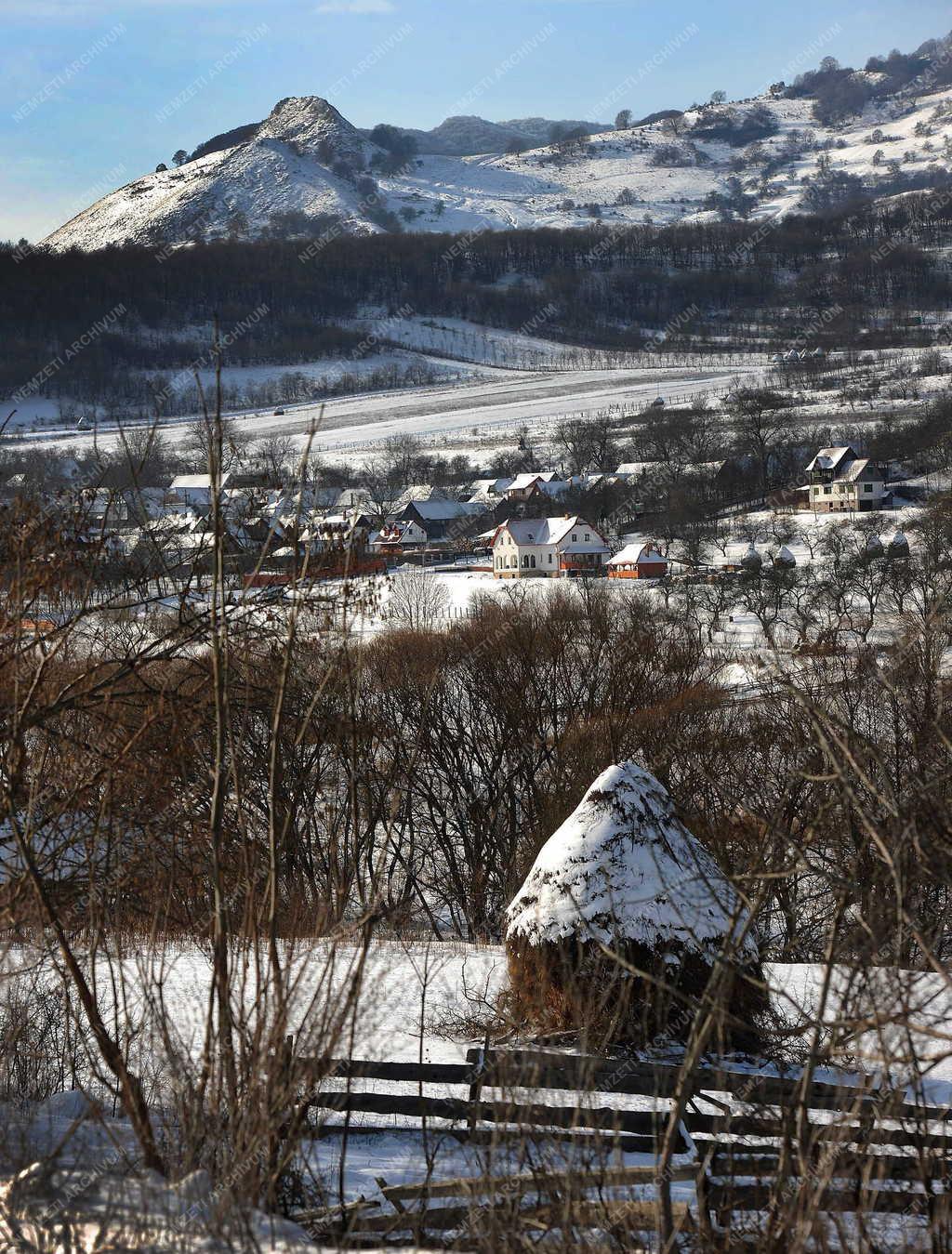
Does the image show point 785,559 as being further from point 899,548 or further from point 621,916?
point 621,916

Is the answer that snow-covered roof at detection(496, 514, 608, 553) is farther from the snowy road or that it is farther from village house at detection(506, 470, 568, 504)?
the snowy road

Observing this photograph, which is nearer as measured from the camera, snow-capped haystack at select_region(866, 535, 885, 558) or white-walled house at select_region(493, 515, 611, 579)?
snow-capped haystack at select_region(866, 535, 885, 558)

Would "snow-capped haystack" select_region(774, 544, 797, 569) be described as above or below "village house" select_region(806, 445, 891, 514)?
below

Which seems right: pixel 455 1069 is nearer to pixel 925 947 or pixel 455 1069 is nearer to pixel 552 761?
pixel 925 947

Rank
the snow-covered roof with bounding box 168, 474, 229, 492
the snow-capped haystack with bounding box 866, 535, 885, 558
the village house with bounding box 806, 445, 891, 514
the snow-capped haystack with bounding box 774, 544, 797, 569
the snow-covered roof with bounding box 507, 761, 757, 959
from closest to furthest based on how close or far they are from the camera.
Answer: the snow-covered roof with bounding box 507, 761, 757, 959, the snow-capped haystack with bounding box 866, 535, 885, 558, the snow-capped haystack with bounding box 774, 544, 797, 569, the village house with bounding box 806, 445, 891, 514, the snow-covered roof with bounding box 168, 474, 229, 492

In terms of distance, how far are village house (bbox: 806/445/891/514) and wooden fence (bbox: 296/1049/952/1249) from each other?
83283 millimetres

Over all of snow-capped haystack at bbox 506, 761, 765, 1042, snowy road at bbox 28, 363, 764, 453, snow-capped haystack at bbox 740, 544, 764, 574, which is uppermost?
snowy road at bbox 28, 363, 764, 453

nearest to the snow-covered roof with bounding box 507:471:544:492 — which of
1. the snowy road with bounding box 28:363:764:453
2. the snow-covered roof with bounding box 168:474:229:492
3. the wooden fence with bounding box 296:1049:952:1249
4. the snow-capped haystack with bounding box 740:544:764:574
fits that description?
the snow-covered roof with bounding box 168:474:229:492

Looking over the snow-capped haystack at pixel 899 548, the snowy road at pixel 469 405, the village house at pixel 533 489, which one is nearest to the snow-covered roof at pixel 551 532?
the snow-capped haystack at pixel 899 548

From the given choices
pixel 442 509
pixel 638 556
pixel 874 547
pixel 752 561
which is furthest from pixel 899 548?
pixel 442 509

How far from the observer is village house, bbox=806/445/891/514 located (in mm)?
87750

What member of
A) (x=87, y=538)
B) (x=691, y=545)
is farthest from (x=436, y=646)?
(x=691, y=545)

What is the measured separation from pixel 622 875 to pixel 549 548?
64.6m

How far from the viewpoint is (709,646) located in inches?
1523
